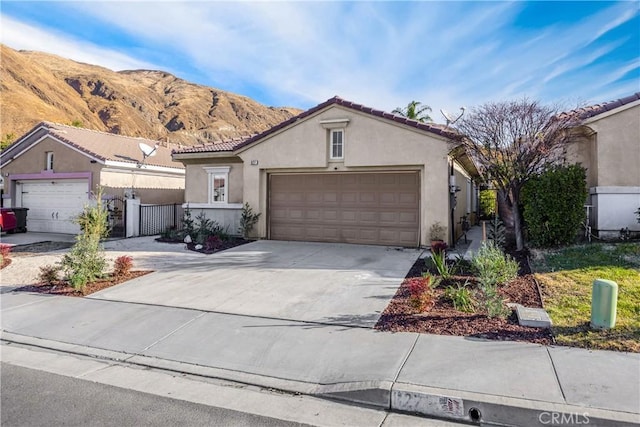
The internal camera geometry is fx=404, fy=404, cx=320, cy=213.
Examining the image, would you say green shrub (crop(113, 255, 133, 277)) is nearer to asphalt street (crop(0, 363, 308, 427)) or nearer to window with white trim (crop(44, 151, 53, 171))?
asphalt street (crop(0, 363, 308, 427))

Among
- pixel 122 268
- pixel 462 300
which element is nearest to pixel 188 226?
pixel 122 268

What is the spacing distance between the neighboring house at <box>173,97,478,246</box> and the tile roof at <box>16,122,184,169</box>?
5242mm

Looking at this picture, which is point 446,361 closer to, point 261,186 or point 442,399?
point 442,399

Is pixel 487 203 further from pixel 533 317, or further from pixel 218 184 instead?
pixel 533 317

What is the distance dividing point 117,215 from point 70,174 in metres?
2.96

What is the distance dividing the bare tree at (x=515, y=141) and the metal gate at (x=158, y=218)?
40.5 ft

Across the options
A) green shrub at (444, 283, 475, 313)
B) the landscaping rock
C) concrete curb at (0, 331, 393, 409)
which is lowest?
concrete curb at (0, 331, 393, 409)

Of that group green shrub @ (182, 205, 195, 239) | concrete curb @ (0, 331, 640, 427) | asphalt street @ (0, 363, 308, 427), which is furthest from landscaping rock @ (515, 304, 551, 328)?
green shrub @ (182, 205, 195, 239)

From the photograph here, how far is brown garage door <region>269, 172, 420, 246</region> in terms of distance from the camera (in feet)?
41.0

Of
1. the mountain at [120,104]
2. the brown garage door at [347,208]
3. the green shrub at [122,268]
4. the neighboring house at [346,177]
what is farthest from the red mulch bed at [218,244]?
the mountain at [120,104]

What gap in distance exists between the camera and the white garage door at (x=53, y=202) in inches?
694

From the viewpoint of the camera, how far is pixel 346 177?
13.2 m

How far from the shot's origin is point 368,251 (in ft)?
38.5

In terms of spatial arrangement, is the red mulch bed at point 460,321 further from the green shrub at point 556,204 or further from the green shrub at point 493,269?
the green shrub at point 556,204
